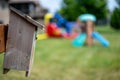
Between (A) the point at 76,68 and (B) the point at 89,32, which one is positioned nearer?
(A) the point at 76,68

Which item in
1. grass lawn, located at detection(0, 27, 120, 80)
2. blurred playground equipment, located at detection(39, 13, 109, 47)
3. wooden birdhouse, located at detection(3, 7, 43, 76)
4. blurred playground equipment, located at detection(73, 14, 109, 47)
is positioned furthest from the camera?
blurred playground equipment, located at detection(39, 13, 109, 47)

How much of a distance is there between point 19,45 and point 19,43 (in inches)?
1.1

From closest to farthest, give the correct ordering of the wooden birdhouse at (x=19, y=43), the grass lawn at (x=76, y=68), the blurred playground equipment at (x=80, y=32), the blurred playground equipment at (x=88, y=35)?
the wooden birdhouse at (x=19, y=43)
the grass lawn at (x=76, y=68)
the blurred playground equipment at (x=88, y=35)
the blurred playground equipment at (x=80, y=32)

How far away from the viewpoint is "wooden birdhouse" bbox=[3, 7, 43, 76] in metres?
4.05

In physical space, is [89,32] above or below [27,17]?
below

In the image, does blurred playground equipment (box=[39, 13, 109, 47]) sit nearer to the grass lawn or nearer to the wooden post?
the wooden post

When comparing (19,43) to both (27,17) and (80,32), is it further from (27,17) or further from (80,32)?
(80,32)

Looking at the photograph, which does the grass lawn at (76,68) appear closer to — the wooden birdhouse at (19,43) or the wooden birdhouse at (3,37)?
the wooden birdhouse at (19,43)

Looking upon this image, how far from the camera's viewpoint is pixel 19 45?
162 inches

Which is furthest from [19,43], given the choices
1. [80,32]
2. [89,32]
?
[80,32]

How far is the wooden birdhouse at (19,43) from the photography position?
4055mm

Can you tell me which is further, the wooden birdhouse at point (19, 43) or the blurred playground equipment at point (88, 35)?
the blurred playground equipment at point (88, 35)

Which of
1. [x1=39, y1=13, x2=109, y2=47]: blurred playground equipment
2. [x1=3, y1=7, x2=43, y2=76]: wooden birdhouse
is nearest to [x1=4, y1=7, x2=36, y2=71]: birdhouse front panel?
[x1=3, y1=7, x2=43, y2=76]: wooden birdhouse

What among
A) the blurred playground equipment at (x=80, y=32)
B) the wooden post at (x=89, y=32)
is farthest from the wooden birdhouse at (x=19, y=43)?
the wooden post at (x=89, y=32)
